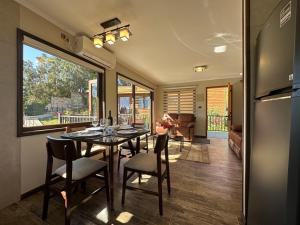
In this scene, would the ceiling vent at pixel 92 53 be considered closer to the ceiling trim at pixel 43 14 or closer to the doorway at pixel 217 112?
the ceiling trim at pixel 43 14

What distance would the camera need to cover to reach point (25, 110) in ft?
6.56

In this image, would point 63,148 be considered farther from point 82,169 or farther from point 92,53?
point 92,53

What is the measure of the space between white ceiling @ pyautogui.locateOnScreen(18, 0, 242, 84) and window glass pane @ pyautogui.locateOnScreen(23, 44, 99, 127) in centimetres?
61

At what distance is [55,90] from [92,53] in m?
0.89

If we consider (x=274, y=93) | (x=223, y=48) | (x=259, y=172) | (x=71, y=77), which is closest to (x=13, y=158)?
(x=71, y=77)

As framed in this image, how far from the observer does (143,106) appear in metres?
6.22

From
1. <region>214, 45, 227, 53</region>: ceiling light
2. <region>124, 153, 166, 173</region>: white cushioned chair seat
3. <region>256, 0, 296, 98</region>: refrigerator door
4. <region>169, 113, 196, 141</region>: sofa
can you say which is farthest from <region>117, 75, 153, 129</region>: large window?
<region>256, 0, 296, 98</region>: refrigerator door

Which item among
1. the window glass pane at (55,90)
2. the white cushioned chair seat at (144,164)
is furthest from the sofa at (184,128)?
the white cushioned chair seat at (144,164)

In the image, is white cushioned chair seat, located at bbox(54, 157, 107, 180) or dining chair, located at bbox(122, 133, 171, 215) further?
dining chair, located at bbox(122, 133, 171, 215)

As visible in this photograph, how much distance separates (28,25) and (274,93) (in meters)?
2.67

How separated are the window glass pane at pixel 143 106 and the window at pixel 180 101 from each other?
886mm

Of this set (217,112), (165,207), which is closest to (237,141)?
(165,207)

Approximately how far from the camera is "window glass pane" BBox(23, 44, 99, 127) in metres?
2.04

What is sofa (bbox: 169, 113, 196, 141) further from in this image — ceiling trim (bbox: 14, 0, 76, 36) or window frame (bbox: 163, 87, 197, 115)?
ceiling trim (bbox: 14, 0, 76, 36)
